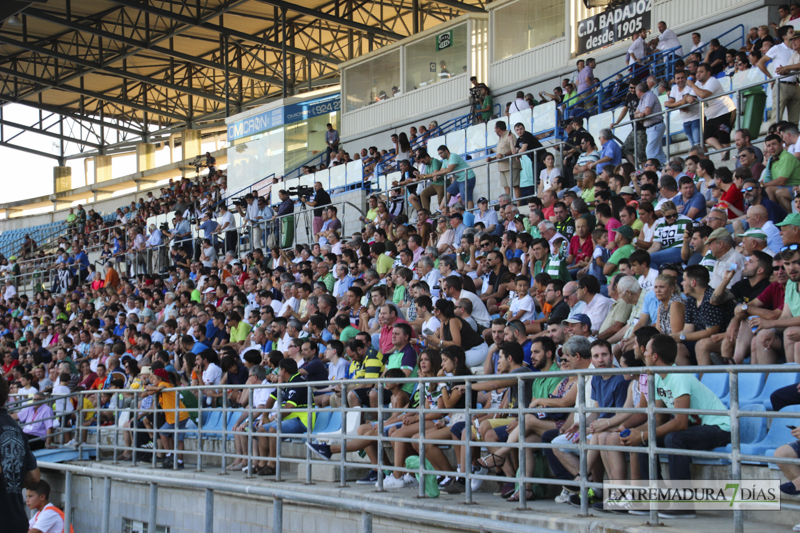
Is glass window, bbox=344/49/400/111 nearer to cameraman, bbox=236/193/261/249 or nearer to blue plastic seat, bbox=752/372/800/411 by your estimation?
cameraman, bbox=236/193/261/249

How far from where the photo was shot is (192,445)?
11.7m

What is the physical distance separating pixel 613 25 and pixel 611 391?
47.9 ft

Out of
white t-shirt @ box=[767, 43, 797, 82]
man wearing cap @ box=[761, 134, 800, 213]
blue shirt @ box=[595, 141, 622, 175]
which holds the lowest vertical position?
man wearing cap @ box=[761, 134, 800, 213]

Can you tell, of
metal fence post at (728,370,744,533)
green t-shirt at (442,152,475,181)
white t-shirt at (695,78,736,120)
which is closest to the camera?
metal fence post at (728,370,744,533)

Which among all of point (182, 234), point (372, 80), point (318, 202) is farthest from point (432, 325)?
point (372, 80)

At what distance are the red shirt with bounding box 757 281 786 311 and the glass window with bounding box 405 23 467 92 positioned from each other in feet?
54.4

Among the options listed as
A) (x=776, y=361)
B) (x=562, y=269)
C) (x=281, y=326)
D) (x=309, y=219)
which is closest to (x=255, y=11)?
(x=309, y=219)

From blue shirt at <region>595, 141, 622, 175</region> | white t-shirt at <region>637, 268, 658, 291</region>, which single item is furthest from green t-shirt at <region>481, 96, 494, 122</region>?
white t-shirt at <region>637, 268, 658, 291</region>

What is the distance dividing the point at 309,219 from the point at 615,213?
9766 millimetres

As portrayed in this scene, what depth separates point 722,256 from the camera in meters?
7.56

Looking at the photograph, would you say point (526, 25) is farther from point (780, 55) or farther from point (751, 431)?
point (751, 431)

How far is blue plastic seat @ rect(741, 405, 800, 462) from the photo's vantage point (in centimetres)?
531

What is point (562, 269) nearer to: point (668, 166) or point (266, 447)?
point (668, 166)

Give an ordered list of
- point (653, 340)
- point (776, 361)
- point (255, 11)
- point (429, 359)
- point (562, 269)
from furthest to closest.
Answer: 1. point (255, 11)
2. point (562, 269)
3. point (429, 359)
4. point (776, 361)
5. point (653, 340)
